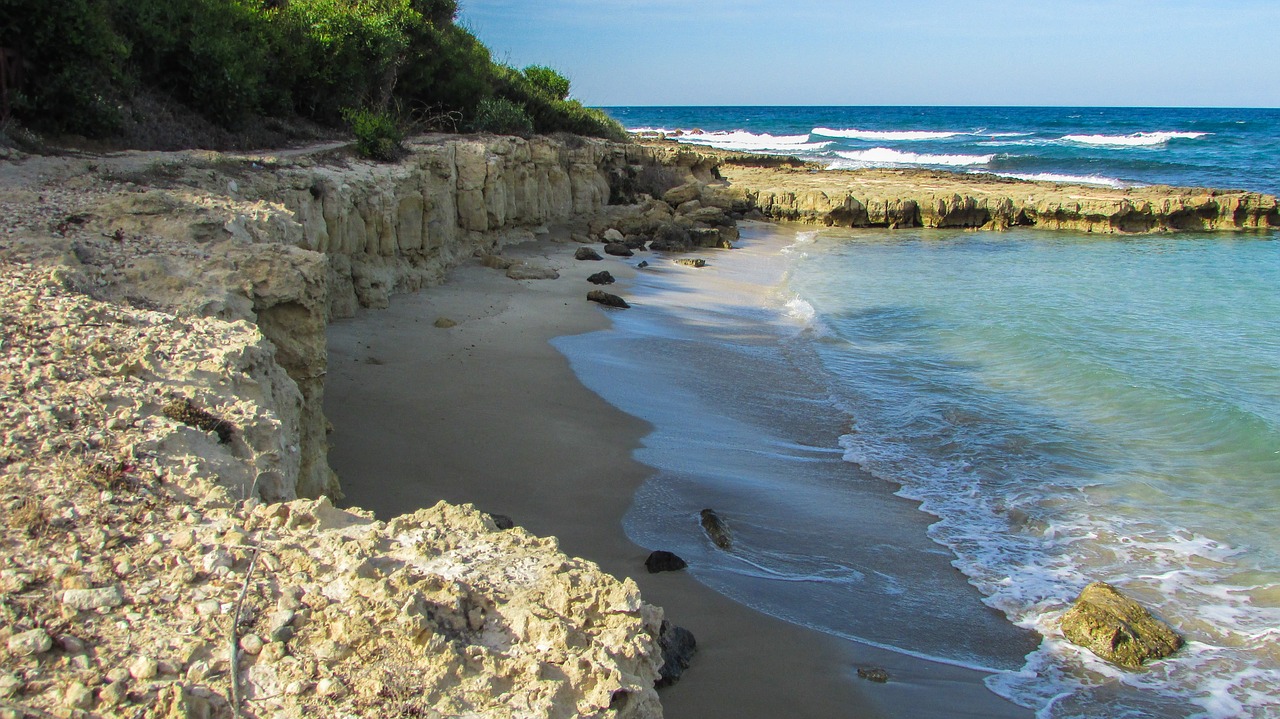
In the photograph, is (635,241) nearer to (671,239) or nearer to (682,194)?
(671,239)

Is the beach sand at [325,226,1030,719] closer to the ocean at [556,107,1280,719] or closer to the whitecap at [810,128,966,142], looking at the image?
the ocean at [556,107,1280,719]

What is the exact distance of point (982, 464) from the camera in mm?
9258

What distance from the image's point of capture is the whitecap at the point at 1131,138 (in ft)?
202

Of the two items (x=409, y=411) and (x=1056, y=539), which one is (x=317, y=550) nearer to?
→ (x=409, y=411)

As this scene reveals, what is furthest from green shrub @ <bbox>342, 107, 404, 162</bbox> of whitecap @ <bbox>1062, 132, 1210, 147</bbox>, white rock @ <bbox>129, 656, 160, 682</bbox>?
whitecap @ <bbox>1062, 132, 1210, 147</bbox>

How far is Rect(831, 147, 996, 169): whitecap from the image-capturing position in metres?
51.5

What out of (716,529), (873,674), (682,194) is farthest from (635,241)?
(873,674)

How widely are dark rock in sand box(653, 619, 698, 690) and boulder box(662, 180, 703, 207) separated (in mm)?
23164

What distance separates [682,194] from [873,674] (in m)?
23.9

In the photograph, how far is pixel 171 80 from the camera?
13.6 metres

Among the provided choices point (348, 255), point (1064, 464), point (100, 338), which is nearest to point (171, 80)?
point (348, 255)

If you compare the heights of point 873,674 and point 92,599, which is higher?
point 92,599

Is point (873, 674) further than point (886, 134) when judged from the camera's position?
No

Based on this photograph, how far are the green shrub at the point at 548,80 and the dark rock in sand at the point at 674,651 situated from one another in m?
24.5
